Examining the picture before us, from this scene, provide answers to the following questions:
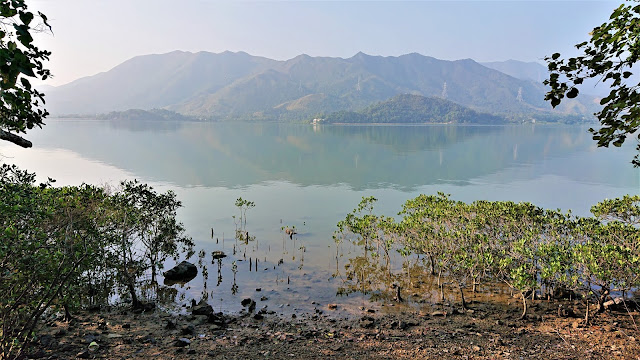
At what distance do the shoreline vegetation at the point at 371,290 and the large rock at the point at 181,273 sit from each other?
87 centimetres

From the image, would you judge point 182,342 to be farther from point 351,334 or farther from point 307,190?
point 307,190

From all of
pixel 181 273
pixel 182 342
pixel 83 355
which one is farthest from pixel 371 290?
pixel 83 355

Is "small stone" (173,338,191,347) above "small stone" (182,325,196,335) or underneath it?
above

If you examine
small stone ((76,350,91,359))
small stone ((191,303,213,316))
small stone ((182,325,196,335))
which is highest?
small stone ((76,350,91,359))

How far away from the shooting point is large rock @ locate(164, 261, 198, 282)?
20.6 metres

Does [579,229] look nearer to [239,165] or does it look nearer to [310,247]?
[310,247]

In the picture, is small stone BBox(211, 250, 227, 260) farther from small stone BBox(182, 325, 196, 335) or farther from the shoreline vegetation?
small stone BBox(182, 325, 196, 335)

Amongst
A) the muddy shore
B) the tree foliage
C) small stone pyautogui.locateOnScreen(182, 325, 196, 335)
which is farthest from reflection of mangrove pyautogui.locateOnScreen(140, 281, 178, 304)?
small stone pyautogui.locateOnScreen(182, 325, 196, 335)

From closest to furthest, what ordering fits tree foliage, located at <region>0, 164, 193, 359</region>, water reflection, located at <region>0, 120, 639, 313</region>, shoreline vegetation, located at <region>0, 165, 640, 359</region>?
tree foliage, located at <region>0, 164, 193, 359</region> → shoreline vegetation, located at <region>0, 165, 640, 359</region> → water reflection, located at <region>0, 120, 639, 313</region>

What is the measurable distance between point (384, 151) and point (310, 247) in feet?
248

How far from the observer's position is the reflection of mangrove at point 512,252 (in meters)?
13.3

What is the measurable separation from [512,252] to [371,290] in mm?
6908

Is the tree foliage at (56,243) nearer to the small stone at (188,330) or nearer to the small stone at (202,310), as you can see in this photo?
the small stone at (202,310)

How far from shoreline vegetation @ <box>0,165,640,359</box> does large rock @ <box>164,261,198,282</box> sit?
2.85 feet
